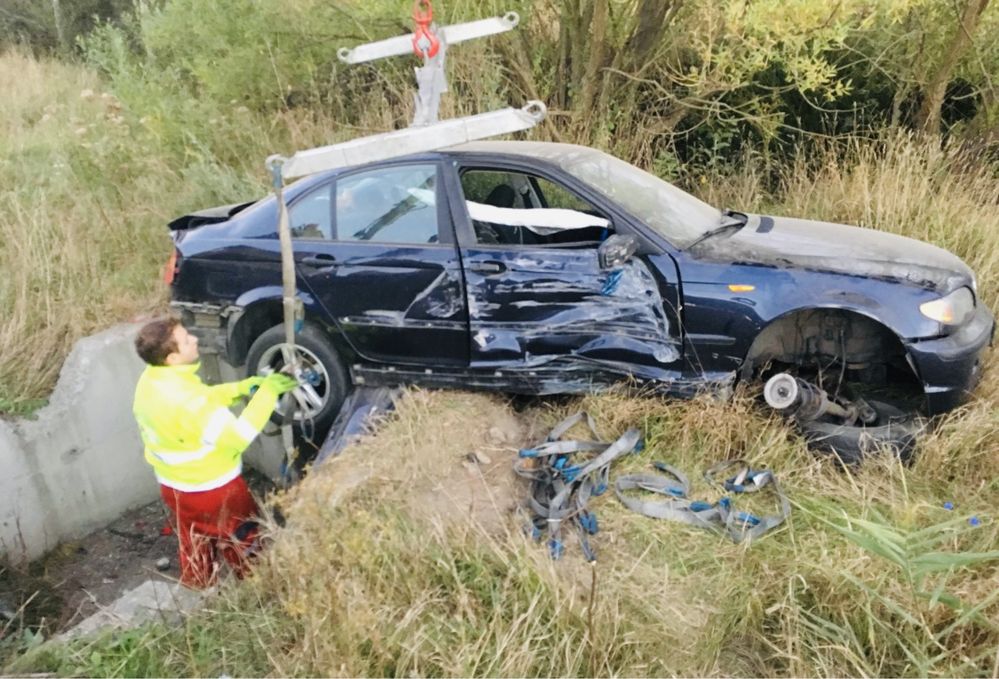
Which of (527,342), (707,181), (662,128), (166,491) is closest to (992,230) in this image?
(707,181)

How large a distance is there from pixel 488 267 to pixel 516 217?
1.36ft

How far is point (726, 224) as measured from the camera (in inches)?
166

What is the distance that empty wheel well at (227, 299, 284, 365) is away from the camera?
14.7 feet

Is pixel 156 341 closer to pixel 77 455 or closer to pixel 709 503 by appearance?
pixel 77 455

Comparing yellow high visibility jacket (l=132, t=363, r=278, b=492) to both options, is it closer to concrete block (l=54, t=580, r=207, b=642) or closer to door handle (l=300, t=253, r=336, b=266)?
concrete block (l=54, t=580, r=207, b=642)

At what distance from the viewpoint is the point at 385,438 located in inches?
152

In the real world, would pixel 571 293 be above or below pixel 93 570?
above

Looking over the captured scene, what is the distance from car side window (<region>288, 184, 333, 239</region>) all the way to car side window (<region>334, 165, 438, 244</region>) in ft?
0.22

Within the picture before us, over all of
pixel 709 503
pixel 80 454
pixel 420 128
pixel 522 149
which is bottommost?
pixel 80 454

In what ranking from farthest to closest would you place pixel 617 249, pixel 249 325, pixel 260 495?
pixel 260 495, pixel 249 325, pixel 617 249

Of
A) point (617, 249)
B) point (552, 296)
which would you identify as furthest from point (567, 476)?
point (617, 249)

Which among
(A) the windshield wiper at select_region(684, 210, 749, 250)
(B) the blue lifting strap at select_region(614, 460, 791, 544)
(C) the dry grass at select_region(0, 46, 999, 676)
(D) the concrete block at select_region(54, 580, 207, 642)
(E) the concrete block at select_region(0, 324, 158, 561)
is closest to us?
(C) the dry grass at select_region(0, 46, 999, 676)

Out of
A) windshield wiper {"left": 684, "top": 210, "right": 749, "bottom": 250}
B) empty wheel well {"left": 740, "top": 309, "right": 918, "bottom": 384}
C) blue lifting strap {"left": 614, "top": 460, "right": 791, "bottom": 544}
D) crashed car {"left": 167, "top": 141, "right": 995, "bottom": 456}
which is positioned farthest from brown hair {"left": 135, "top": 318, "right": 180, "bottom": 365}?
empty wheel well {"left": 740, "top": 309, "right": 918, "bottom": 384}

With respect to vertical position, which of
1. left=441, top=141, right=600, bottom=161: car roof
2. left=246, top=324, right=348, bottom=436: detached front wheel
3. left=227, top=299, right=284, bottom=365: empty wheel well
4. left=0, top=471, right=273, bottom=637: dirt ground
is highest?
left=441, top=141, right=600, bottom=161: car roof
